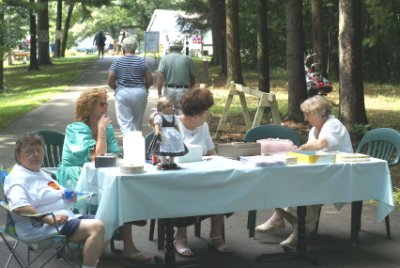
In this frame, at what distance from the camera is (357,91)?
12.0 meters

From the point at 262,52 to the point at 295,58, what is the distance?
11.7 feet

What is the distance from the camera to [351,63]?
11.9 m

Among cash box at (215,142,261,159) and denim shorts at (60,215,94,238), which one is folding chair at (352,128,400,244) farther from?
denim shorts at (60,215,94,238)

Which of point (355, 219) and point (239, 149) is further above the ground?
point (239, 149)

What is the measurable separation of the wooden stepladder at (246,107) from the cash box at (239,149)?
220 inches

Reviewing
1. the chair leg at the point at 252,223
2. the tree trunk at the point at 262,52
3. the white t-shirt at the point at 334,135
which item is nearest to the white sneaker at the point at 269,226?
the chair leg at the point at 252,223

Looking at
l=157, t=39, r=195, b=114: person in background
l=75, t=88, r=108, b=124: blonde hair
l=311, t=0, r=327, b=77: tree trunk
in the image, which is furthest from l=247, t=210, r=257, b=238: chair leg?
l=311, t=0, r=327, b=77: tree trunk

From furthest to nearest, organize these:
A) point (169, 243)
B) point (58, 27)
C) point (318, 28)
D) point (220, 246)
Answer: point (58, 27) < point (318, 28) < point (220, 246) < point (169, 243)

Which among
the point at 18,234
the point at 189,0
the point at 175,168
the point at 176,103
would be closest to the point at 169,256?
the point at 175,168

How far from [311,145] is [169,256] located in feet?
5.62

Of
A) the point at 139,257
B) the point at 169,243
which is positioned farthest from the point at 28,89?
the point at 169,243

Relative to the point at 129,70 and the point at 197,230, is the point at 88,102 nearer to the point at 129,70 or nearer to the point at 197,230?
the point at 197,230

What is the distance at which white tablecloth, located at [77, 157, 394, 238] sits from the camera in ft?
17.0

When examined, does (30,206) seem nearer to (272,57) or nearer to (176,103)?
(176,103)
